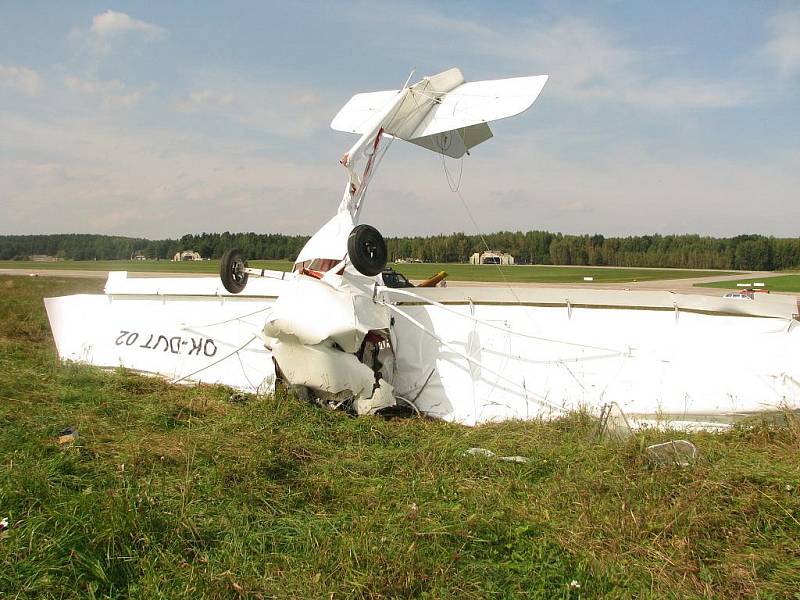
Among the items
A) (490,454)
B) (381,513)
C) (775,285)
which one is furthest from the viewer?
(775,285)

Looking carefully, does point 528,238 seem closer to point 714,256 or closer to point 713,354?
point 714,256

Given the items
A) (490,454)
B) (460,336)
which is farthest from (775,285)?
(490,454)

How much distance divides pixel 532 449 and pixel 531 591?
225 cm

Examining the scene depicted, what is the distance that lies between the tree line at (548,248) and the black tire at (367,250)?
4376 centimetres

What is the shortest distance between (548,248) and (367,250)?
83023mm

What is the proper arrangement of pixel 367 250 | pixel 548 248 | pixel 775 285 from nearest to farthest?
1. pixel 367 250
2. pixel 775 285
3. pixel 548 248

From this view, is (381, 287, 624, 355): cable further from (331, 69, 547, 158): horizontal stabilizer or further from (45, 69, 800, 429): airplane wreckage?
(331, 69, 547, 158): horizontal stabilizer

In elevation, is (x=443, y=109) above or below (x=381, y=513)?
above

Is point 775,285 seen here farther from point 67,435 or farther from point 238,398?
point 67,435

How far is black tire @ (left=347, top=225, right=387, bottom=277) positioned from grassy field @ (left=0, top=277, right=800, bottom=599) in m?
1.59

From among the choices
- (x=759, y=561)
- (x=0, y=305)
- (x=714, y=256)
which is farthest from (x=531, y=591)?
(x=714, y=256)

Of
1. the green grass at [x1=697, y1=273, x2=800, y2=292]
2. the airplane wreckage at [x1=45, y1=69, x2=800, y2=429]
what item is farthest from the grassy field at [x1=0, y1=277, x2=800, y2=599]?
the green grass at [x1=697, y1=273, x2=800, y2=292]

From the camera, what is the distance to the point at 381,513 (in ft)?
12.8

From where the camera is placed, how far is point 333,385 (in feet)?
20.7
